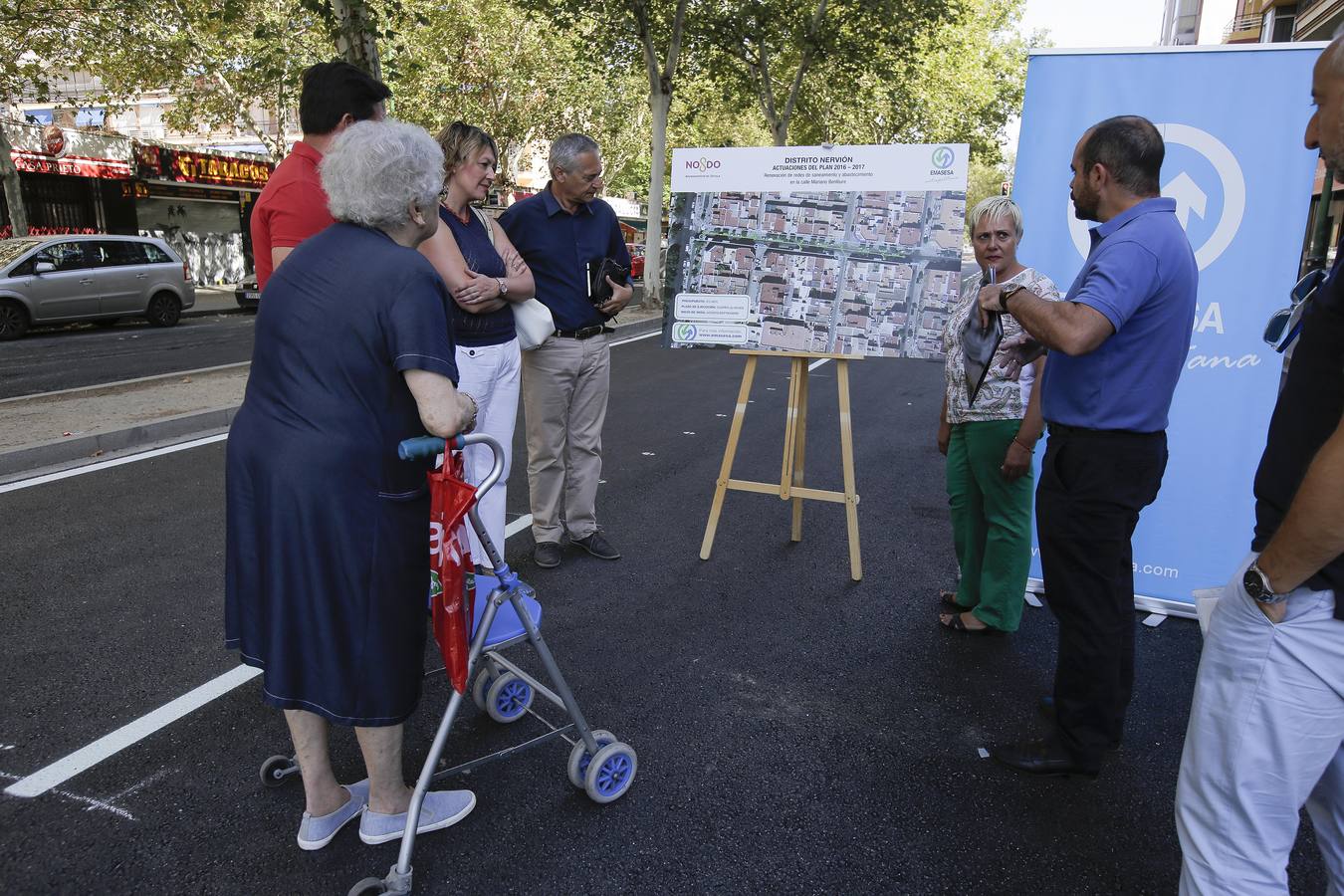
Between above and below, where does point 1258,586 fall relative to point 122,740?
above

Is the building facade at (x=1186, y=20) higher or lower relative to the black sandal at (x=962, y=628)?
higher

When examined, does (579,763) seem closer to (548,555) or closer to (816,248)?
(548,555)

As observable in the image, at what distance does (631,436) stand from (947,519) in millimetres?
2948

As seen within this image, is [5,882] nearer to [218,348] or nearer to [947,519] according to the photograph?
[947,519]

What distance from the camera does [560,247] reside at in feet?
14.5

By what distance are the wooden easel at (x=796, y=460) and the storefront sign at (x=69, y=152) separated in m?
22.7

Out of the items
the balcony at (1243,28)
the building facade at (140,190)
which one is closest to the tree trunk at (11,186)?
the building facade at (140,190)

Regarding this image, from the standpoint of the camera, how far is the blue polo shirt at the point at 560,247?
173 inches

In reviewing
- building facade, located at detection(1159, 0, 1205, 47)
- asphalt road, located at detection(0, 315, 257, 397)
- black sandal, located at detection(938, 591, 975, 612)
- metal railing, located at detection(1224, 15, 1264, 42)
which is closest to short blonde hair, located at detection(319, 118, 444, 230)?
black sandal, located at detection(938, 591, 975, 612)

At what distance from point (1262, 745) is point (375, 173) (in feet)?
7.17

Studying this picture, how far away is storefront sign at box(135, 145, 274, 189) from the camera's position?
2311cm

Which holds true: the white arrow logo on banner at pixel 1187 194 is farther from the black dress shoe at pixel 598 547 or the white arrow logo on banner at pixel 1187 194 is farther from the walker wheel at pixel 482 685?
the walker wheel at pixel 482 685

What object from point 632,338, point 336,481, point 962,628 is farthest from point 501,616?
point 632,338

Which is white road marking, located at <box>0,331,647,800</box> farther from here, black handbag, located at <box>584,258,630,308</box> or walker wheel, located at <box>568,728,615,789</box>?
black handbag, located at <box>584,258,630,308</box>
